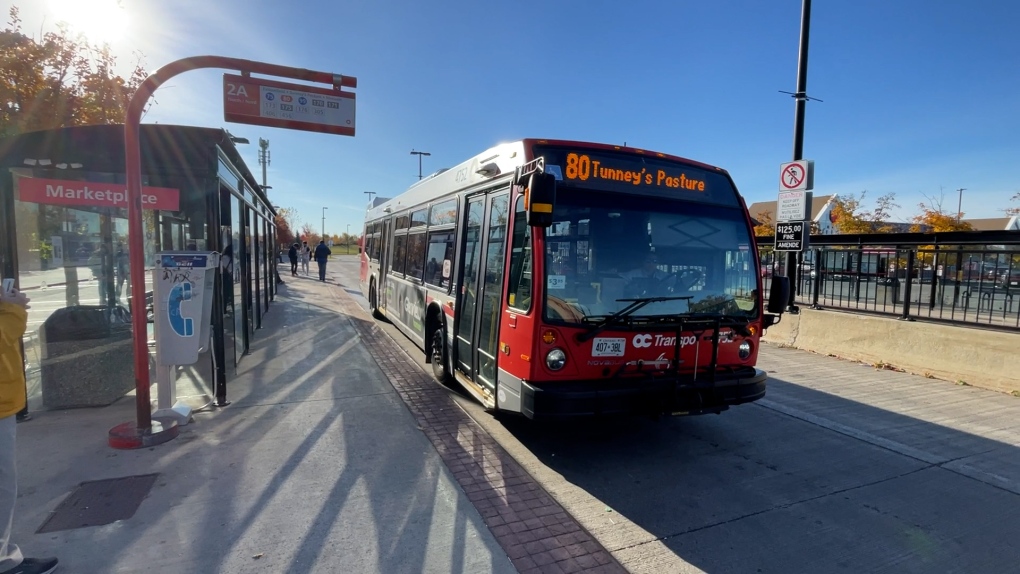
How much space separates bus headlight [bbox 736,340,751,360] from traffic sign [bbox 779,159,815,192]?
18.6 feet

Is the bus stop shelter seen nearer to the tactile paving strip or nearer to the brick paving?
the tactile paving strip

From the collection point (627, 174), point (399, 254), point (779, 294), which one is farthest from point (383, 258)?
point (779, 294)

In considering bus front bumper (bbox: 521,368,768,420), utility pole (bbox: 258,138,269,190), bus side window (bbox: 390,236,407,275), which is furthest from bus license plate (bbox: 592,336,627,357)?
utility pole (bbox: 258,138,269,190)

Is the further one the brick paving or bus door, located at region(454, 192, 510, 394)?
bus door, located at region(454, 192, 510, 394)

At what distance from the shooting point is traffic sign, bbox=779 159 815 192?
8.90m

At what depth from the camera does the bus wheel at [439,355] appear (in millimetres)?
6484

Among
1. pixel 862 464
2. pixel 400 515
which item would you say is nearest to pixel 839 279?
pixel 862 464

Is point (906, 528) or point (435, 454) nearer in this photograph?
point (906, 528)

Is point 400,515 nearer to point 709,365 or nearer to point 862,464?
point 709,365

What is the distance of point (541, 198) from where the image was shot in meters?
3.75

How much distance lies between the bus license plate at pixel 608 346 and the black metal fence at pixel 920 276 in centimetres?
673

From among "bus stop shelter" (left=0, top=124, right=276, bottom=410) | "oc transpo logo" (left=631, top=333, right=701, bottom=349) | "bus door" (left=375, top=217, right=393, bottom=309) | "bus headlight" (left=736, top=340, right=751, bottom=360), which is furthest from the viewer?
"bus door" (left=375, top=217, right=393, bottom=309)

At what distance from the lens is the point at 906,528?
139 inches

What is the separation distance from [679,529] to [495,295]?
2494 mm
